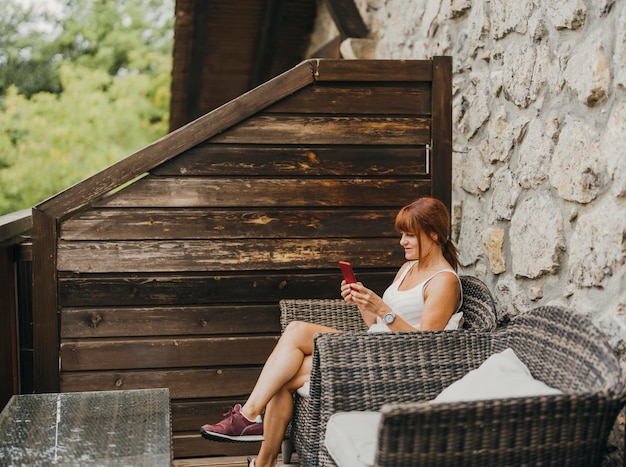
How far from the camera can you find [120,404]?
8.97 feet

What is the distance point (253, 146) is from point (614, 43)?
178cm

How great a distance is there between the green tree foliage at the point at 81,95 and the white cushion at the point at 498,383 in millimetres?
14970

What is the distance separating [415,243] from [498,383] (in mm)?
937

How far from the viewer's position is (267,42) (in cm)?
754

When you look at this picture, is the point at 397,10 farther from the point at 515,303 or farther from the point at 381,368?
the point at 381,368

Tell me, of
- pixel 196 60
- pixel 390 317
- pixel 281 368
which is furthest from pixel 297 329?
pixel 196 60

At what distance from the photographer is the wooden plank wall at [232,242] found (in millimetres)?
3529

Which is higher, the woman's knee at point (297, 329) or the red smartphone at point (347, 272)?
the red smartphone at point (347, 272)

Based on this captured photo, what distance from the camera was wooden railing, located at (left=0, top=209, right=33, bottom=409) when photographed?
3533 millimetres

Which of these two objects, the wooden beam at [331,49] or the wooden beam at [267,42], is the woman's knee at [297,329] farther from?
the wooden beam at [267,42]

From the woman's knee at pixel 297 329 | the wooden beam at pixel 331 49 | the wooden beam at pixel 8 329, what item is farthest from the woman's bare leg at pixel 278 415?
the wooden beam at pixel 331 49

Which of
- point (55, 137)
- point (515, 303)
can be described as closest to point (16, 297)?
point (515, 303)

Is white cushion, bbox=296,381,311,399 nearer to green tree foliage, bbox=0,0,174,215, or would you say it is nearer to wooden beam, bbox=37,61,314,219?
wooden beam, bbox=37,61,314,219

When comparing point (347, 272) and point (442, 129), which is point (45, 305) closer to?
point (347, 272)
